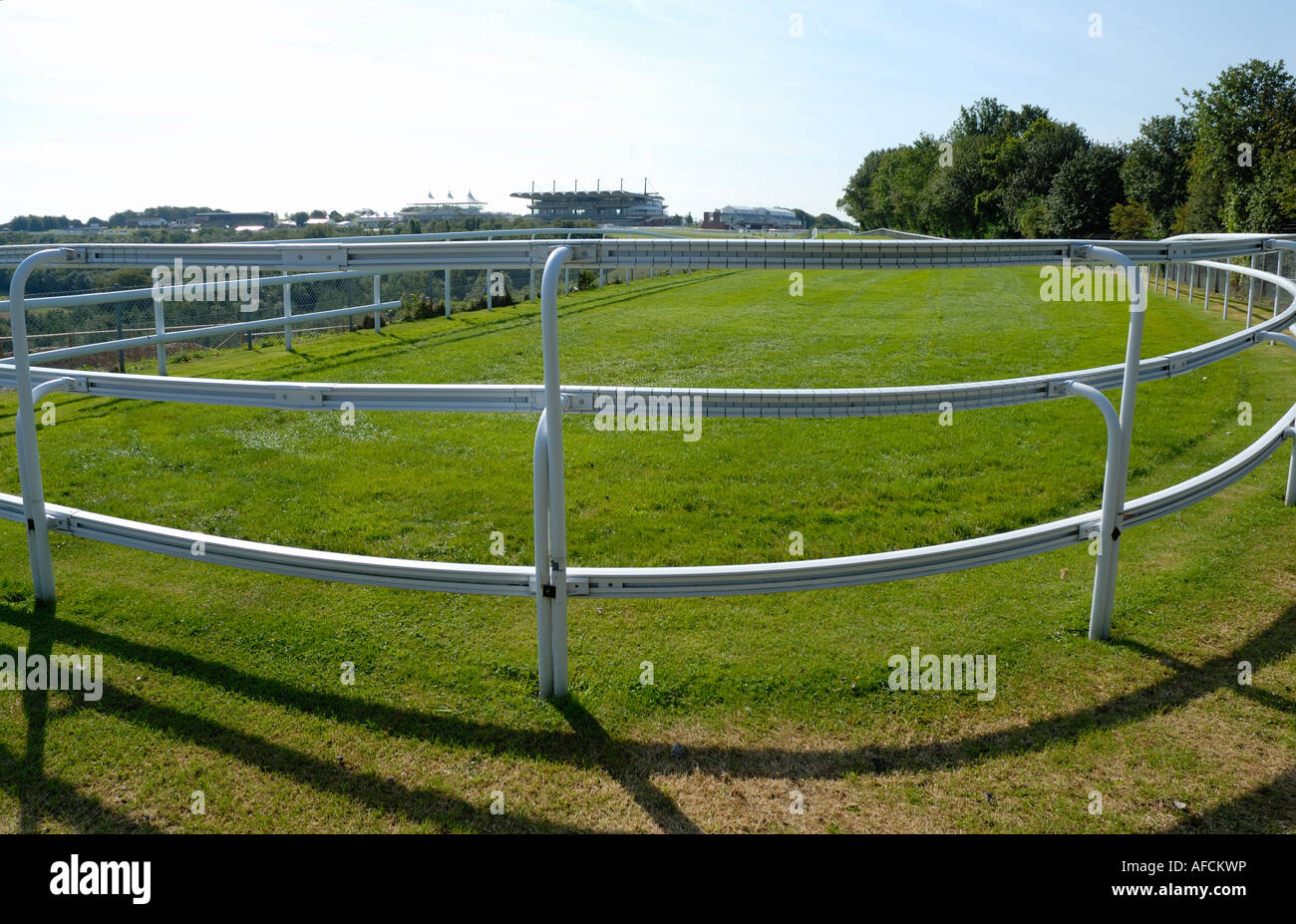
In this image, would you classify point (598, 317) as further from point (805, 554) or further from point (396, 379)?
point (805, 554)

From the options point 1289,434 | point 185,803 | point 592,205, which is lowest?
point 185,803

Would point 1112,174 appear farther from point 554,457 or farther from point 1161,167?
point 554,457

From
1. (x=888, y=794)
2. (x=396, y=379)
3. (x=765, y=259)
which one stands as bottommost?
(x=888, y=794)

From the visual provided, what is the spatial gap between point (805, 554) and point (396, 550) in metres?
2.52

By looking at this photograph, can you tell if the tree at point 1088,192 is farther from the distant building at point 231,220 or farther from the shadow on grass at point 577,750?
the shadow on grass at point 577,750

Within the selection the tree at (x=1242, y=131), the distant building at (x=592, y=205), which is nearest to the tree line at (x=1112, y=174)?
the tree at (x=1242, y=131)

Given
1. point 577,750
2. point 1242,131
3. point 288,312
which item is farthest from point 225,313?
point 1242,131

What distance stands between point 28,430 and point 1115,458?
16.6 feet

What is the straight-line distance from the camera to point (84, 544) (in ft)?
18.0

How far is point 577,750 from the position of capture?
3.46m

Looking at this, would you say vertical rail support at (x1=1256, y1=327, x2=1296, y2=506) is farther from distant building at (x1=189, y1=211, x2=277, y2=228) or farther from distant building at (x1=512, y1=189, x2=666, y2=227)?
distant building at (x1=512, y1=189, x2=666, y2=227)

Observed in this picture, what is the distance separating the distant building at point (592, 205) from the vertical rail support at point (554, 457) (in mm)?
22747

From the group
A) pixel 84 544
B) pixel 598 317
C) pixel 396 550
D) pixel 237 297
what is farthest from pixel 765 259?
pixel 598 317

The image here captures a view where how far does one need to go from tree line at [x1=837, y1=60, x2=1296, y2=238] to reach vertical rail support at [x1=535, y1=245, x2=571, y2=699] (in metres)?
21.8
